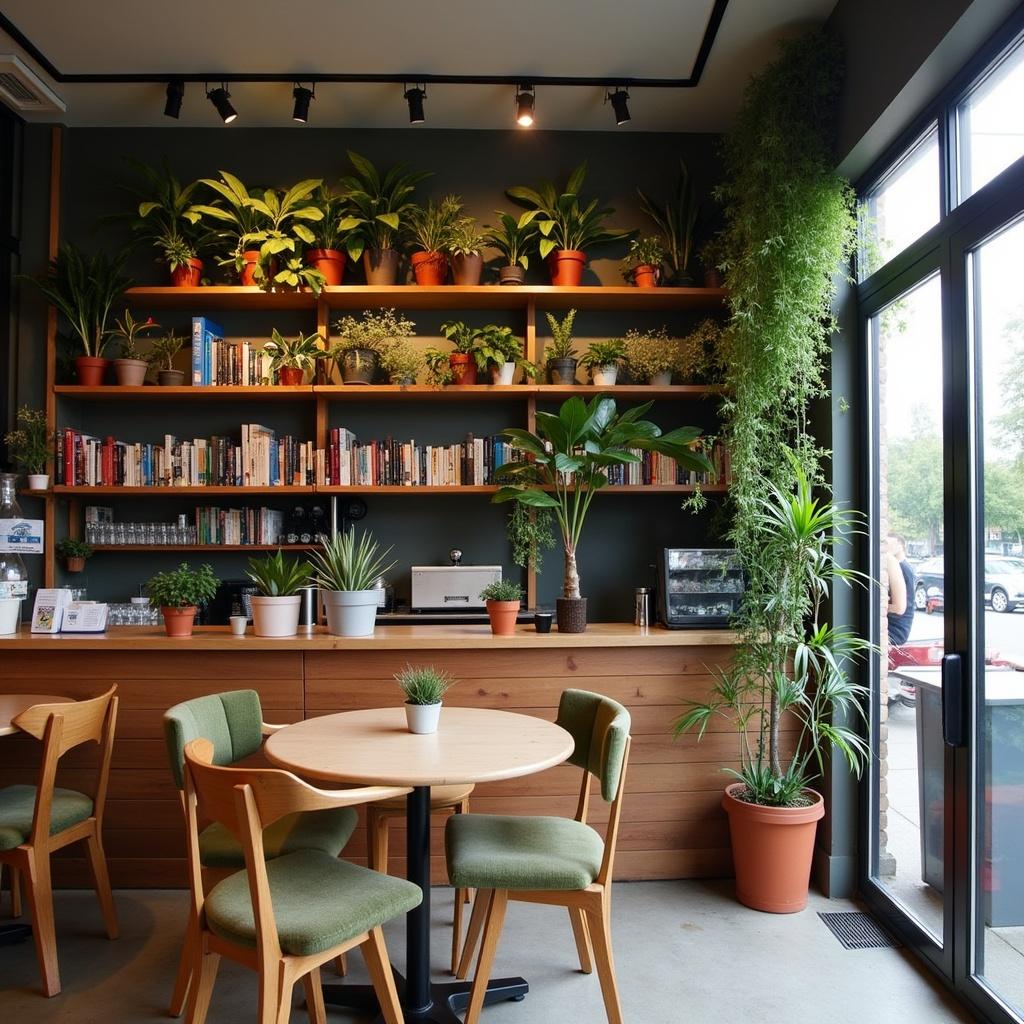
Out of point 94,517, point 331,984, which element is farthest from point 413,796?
point 94,517

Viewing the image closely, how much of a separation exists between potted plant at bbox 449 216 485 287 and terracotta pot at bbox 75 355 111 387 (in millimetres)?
1842

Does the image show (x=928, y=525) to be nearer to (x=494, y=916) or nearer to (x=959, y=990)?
(x=959, y=990)

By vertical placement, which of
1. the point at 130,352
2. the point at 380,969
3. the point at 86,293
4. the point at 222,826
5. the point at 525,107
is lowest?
the point at 380,969

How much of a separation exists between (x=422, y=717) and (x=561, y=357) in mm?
2180

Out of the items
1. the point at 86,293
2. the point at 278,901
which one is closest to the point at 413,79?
the point at 86,293

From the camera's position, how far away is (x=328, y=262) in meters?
4.14

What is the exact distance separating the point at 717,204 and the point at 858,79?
48.6 inches

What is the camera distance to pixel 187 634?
3.52m

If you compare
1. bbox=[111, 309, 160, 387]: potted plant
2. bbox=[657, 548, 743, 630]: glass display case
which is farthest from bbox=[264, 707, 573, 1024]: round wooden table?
bbox=[111, 309, 160, 387]: potted plant

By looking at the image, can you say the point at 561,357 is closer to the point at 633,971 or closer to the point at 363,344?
the point at 363,344

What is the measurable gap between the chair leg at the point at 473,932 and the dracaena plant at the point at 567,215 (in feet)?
9.64

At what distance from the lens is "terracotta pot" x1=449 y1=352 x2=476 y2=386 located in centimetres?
412

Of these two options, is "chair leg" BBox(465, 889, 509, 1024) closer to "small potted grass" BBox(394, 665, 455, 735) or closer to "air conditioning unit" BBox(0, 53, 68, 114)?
"small potted grass" BBox(394, 665, 455, 735)

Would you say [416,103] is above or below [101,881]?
above
